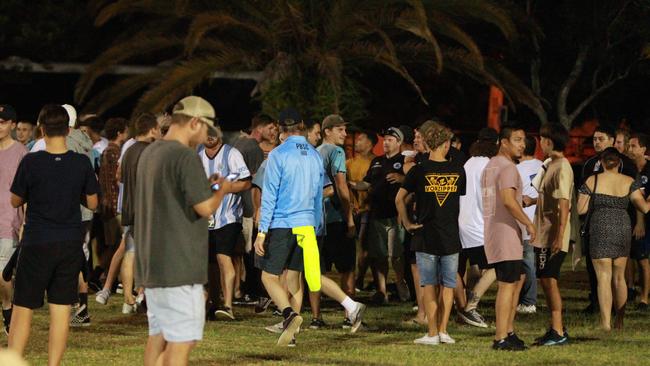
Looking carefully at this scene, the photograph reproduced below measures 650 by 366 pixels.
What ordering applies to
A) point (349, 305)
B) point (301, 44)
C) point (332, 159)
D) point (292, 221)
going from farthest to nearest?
point (301, 44)
point (332, 159)
point (349, 305)
point (292, 221)

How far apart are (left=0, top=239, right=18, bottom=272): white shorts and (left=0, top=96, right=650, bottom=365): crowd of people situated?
0.04ft

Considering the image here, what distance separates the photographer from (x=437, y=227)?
1139cm

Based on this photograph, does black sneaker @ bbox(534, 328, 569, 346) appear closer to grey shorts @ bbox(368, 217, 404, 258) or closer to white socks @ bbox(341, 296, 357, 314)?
white socks @ bbox(341, 296, 357, 314)

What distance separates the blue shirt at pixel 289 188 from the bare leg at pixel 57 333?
2802mm

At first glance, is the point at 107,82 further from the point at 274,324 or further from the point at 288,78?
the point at 274,324

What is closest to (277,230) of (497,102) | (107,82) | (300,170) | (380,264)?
(300,170)

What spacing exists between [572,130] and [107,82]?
1288 cm

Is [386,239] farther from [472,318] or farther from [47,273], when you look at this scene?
[47,273]

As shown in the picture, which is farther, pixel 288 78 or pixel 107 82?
pixel 107 82

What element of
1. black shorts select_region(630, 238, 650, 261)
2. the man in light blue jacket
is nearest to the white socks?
the man in light blue jacket

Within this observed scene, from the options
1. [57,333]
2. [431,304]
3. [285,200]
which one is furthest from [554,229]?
[57,333]

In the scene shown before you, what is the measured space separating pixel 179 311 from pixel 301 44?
13534 millimetres

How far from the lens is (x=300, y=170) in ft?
38.2

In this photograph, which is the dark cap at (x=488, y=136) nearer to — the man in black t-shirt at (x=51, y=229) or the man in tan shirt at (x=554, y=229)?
the man in tan shirt at (x=554, y=229)
